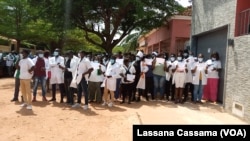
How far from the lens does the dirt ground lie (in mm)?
7211

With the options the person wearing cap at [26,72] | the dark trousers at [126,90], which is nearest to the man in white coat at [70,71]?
the person wearing cap at [26,72]

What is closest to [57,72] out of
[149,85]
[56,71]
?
[56,71]

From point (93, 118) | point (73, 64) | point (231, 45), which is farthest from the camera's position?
point (73, 64)

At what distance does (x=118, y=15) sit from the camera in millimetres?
17797

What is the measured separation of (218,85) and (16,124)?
7043 millimetres

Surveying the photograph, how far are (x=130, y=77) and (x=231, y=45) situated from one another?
11.3 ft

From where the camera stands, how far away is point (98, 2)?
16297 mm

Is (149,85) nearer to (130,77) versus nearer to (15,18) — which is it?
(130,77)

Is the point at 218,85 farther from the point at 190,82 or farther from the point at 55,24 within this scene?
the point at 55,24

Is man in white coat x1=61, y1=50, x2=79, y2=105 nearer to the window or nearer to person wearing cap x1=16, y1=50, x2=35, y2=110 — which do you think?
person wearing cap x1=16, y1=50, x2=35, y2=110

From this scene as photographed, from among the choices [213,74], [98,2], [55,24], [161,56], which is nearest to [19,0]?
[55,24]

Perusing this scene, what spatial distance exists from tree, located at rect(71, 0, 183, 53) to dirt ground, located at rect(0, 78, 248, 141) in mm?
6181

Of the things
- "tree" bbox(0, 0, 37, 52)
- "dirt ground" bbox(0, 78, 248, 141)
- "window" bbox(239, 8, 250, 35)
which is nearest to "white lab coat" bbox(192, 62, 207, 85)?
"dirt ground" bbox(0, 78, 248, 141)

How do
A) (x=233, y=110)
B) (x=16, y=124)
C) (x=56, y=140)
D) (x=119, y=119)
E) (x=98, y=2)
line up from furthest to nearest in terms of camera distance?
1. (x=98, y=2)
2. (x=233, y=110)
3. (x=119, y=119)
4. (x=16, y=124)
5. (x=56, y=140)
